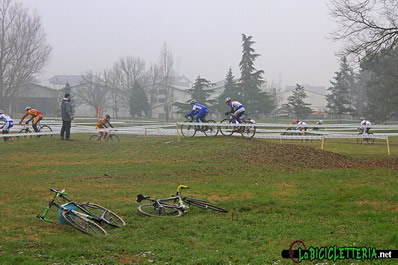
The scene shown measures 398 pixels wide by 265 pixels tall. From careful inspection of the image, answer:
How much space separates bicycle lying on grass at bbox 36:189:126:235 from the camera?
325 inches

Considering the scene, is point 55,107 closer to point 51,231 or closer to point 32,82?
point 32,82

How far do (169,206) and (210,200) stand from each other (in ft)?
4.96

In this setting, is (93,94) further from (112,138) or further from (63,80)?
(63,80)

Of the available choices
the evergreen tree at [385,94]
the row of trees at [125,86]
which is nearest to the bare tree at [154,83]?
the row of trees at [125,86]

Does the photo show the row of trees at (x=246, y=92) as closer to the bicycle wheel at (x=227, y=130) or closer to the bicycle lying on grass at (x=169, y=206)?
the bicycle wheel at (x=227, y=130)

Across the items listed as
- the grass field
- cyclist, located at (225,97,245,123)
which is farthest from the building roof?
the grass field

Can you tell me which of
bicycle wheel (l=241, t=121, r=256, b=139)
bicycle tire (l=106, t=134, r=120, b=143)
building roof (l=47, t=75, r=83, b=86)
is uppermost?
building roof (l=47, t=75, r=83, b=86)

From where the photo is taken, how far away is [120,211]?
9.73m

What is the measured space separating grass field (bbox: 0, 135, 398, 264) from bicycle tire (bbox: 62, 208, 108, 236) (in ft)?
0.56

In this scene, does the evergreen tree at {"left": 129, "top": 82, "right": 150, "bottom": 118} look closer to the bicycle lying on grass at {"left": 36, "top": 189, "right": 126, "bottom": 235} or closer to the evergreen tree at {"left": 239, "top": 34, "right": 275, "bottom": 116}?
the evergreen tree at {"left": 239, "top": 34, "right": 275, "bottom": 116}

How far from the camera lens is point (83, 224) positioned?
8328 mm

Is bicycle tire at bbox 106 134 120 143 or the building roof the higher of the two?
the building roof

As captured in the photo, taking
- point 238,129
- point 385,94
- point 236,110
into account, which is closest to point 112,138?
point 238,129

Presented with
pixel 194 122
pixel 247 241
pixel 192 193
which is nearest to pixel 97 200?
pixel 192 193
